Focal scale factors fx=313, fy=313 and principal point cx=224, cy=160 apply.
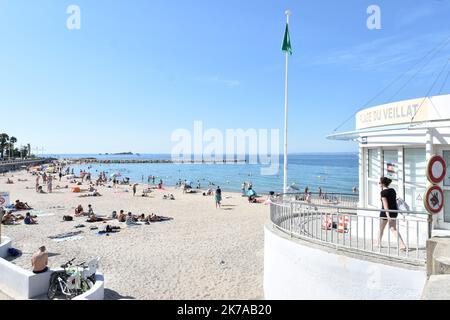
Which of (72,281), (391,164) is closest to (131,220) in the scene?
(72,281)

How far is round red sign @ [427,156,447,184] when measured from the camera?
472 centimetres

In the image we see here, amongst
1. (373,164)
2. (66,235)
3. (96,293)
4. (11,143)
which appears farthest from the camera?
(11,143)

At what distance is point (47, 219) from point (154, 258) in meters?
11.2

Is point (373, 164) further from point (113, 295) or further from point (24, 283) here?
point (24, 283)

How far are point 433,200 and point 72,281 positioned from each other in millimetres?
8087

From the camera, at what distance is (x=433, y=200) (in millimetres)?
4805

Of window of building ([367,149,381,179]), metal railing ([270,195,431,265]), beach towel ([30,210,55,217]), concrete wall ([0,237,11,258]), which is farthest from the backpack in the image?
beach towel ([30,210,55,217])

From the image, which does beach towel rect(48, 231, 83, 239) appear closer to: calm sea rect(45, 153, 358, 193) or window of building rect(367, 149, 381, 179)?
window of building rect(367, 149, 381, 179)

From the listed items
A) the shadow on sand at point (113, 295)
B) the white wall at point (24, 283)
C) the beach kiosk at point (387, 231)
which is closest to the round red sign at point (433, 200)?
the beach kiosk at point (387, 231)

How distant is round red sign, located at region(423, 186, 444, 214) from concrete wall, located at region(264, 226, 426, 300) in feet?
3.09

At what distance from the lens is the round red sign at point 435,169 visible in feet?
15.5

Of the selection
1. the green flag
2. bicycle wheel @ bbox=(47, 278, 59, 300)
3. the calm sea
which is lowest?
the calm sea
